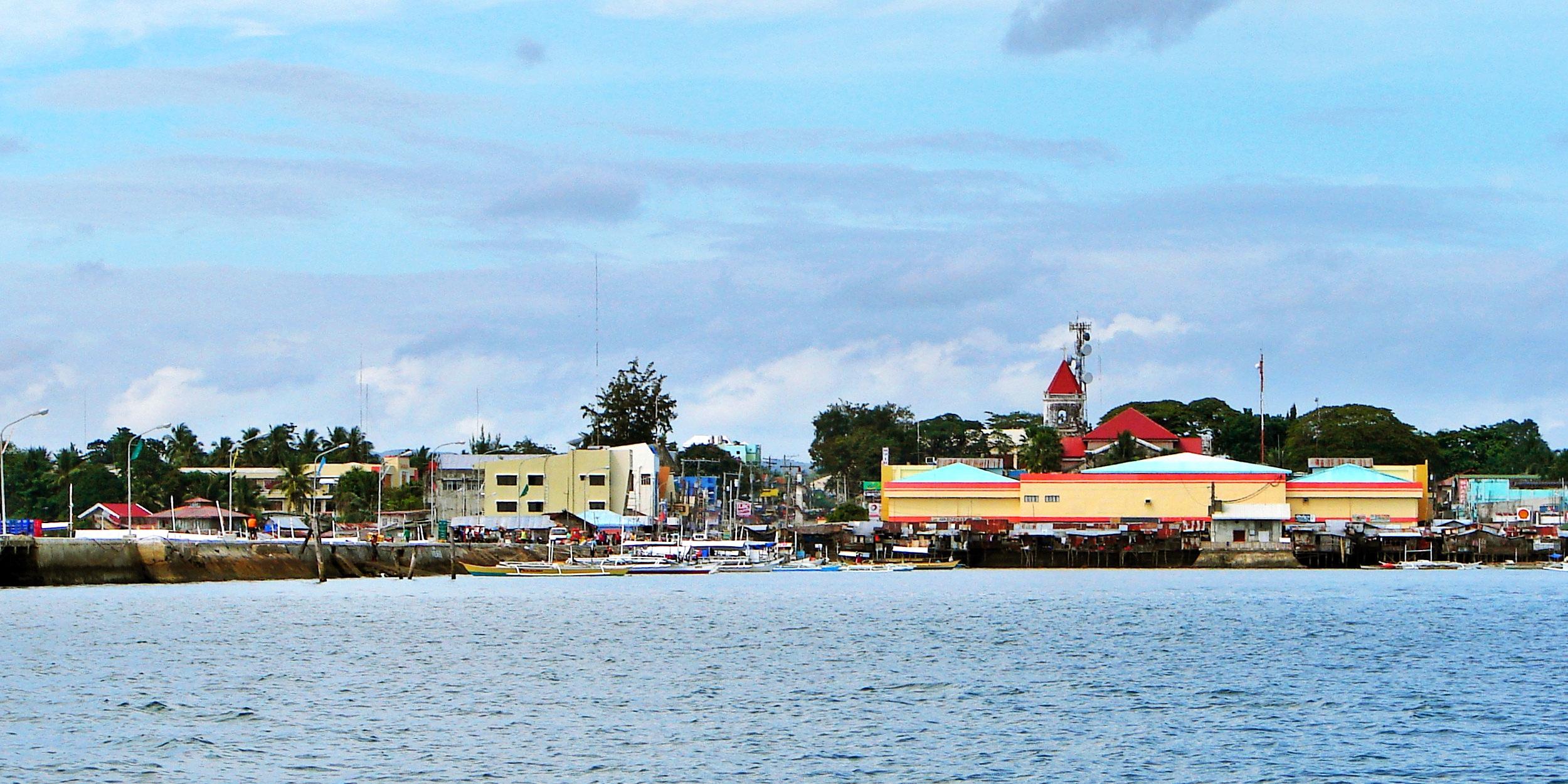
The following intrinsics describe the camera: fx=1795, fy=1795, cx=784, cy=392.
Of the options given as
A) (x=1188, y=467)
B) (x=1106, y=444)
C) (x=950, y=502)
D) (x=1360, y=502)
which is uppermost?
(x=1106, y=444)

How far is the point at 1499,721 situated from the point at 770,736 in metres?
18.0

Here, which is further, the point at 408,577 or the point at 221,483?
the point at 221,483

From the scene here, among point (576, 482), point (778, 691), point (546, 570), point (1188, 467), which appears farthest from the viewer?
point (576, 482)

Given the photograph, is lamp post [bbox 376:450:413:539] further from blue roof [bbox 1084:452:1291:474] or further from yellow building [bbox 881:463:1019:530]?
blue roof [bbox 1084:452:1291:474]

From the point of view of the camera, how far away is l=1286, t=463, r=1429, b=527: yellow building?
488ft

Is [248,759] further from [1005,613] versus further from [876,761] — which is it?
[1005,613]

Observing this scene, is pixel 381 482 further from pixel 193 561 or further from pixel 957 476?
pixel 957 476

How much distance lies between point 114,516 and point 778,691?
323 ft

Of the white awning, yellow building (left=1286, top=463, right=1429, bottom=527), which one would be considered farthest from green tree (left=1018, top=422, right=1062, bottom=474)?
yellow building (left=1286, top=463, right=1429, bottom=527)

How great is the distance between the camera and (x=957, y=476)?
155 metres

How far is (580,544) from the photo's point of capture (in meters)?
142

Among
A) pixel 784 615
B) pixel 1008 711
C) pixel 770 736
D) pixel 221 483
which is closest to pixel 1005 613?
pixel 784 615

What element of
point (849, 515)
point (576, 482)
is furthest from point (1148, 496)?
point (576, 482)

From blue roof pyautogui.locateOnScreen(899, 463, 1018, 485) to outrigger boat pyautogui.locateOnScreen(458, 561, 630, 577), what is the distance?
1346 inches
